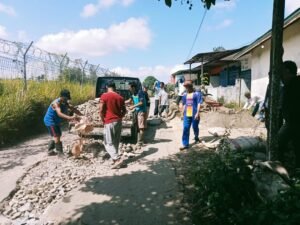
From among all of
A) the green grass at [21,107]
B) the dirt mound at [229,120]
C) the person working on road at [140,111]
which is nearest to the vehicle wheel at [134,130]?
the person working on road at [140,111]

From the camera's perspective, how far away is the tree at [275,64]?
379 cm

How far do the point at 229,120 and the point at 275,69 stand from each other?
363 inches

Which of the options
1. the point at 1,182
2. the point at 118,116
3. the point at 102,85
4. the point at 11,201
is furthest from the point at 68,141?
the point at 11,201

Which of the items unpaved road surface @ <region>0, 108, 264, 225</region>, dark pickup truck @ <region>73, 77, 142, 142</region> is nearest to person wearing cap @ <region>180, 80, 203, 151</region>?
unpaved road surface @ <region>0, 108, 264, 225</region>

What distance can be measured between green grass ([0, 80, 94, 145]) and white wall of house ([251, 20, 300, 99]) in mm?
8691

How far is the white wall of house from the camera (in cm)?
1036

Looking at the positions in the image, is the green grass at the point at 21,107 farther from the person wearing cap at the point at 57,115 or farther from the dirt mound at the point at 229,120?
the dirt mound at the point at 229,120

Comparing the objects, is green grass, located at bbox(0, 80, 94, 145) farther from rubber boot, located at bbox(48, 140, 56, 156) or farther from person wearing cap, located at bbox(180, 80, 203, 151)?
person wearing cap, located at bbox(180, 80, 203, 151)

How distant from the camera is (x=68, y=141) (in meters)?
9.45

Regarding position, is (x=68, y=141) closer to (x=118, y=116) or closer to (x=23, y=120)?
(x=23, y=120)

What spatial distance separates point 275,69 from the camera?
3.85 m

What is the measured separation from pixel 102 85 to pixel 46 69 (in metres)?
5.62

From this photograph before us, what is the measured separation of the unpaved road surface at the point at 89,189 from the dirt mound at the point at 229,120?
447 centimetres

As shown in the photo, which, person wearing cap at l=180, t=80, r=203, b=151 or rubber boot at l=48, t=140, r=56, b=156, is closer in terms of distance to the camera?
rubber boot at l=48, t=140, r=56, b=156
